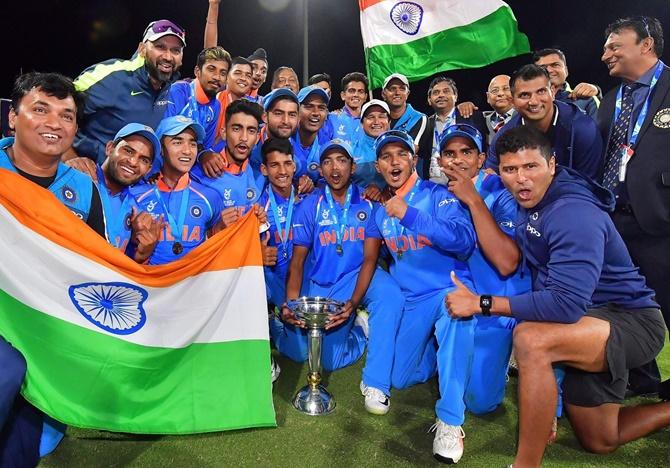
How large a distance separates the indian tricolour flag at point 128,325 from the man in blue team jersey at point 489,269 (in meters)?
1.76

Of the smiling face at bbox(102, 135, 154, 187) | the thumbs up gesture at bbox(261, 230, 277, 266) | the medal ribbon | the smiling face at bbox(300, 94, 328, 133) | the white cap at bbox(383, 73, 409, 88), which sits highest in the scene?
the white cap at bbox(383, 73, 409, 88)

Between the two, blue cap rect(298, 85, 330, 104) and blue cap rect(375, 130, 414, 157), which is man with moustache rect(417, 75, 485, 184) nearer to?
blue cap rect(298, 85, 330, 104)

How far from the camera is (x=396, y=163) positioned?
4812mm

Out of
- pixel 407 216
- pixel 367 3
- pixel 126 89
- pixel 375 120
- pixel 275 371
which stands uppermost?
pixel 367 3

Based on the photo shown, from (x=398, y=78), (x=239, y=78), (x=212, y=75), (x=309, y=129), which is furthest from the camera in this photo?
(x=398, y=78)

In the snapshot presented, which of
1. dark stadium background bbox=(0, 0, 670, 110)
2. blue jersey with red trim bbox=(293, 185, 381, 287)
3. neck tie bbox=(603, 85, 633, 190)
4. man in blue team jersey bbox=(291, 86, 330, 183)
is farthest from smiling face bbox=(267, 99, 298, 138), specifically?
dark stadium background bbox=(0, 0, 670, 110)

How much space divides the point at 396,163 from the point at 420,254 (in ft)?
2.93

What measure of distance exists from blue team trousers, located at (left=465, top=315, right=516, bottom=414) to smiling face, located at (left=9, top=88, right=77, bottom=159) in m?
3.53

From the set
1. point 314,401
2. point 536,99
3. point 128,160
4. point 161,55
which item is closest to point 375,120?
point 536,99

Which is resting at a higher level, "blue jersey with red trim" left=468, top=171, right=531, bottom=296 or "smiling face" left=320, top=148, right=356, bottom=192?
"smiling face" left=320, top=148, right=356, bottom=192

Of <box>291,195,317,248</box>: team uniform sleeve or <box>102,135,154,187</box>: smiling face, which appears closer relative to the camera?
<box>102,135,154,187</box>: smiling face

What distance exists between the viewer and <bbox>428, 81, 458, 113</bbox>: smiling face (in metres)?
7.36

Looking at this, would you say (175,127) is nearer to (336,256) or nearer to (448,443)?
(336,256)

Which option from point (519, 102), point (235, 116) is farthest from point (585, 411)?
point (235, 116)
